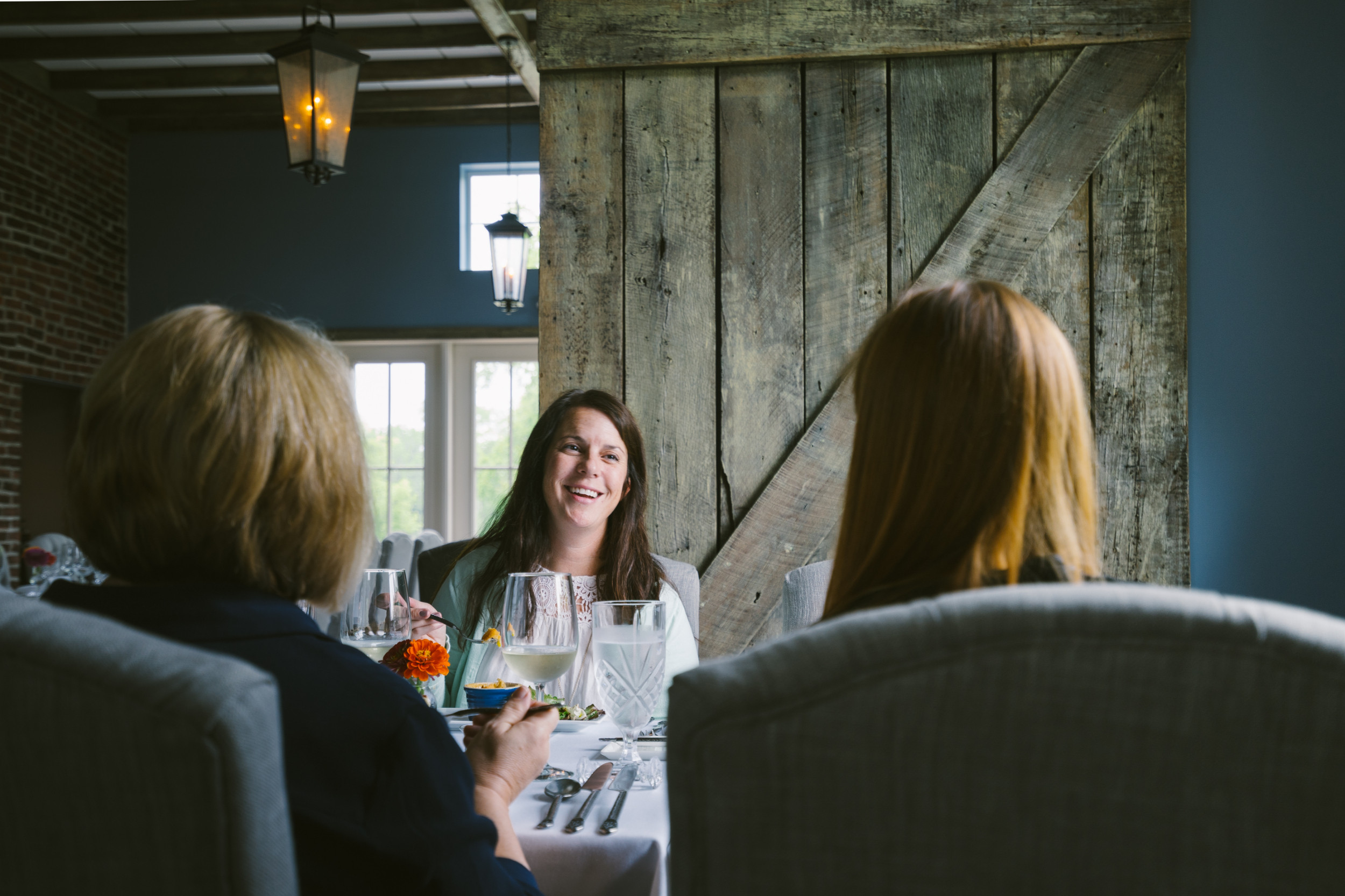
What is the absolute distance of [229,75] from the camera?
5.78 meters

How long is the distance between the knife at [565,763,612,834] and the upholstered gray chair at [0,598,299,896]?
1.56ft

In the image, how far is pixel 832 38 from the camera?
2375 mm

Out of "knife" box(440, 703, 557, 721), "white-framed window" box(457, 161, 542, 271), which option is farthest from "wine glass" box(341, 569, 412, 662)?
"white-framed window" box(457, 161, 542, 271)

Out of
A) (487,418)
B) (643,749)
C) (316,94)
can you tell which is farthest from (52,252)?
(643,749)

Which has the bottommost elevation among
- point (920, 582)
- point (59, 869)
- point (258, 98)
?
point (59, 869)

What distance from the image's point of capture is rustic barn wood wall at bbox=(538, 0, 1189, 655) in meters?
2.28

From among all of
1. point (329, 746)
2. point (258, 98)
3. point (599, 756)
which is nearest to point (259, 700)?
point (329, 746)

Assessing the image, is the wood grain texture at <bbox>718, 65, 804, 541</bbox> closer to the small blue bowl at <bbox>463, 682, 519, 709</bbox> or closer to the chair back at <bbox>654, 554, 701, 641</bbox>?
the chair back at <bbox>654, 554, 701, 641</bbox>

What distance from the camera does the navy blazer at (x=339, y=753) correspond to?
0.72 m

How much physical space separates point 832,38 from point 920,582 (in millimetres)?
1945

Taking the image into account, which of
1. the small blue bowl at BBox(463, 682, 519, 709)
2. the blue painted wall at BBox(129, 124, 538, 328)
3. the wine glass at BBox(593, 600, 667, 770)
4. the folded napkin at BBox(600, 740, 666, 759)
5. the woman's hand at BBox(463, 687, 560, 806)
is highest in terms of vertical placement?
the blue painted wall at BBox(129, 124, 538, 328)

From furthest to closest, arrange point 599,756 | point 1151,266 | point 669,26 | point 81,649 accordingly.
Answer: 1. point 669,26
2. point 1151,266
3. point 599,756
4. point 81,649

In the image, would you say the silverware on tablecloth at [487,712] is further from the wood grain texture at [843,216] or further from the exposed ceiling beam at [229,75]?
the exposed ceiling beam at [229,75]

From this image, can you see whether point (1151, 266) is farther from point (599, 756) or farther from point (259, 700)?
point (259, 700)
